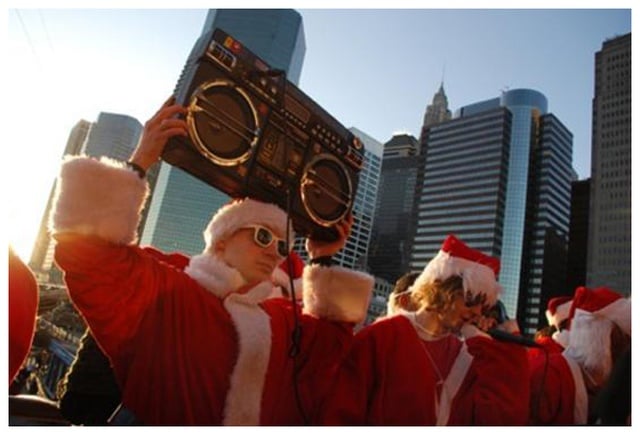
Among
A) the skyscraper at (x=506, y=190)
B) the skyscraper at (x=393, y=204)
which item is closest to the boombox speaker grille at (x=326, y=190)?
the skyscraper at (x=506, y=190)

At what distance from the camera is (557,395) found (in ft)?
4.90

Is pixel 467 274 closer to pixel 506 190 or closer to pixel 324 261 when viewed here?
pixel 324 261

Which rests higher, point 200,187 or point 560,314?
point 200,187

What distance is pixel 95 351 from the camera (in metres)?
1.21

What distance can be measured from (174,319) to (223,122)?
0.49 metres

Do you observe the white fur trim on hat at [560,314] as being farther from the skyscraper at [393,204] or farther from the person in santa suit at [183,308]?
the skyscraper at [393,204]

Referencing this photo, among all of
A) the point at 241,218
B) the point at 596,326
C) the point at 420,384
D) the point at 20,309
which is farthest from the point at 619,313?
the point at 20,309

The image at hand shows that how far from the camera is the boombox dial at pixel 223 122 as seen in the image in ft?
3.51

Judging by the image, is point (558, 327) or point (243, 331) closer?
point (243, 331)

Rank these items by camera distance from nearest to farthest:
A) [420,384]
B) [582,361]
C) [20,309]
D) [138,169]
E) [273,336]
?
[20,309], [138,169], [273,336], [420,384], [582,361]

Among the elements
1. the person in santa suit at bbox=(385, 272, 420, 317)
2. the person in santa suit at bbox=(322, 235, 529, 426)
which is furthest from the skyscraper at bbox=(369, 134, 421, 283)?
the person in santa suit at bbox=(322, 235, 529, 426)

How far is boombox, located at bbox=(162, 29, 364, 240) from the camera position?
3.56ft
